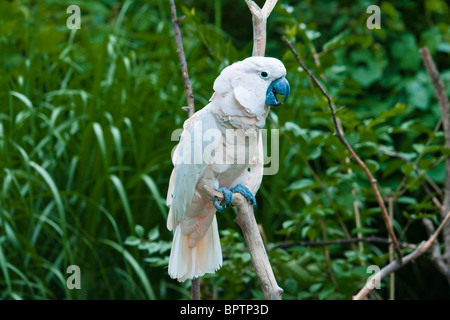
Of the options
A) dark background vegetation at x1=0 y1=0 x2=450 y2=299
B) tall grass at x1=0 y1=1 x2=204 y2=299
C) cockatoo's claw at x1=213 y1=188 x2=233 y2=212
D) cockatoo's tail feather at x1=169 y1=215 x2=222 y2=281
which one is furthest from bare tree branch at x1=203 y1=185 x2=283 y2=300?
tall grass at x1=0 y1=1 x2=204 y2=299

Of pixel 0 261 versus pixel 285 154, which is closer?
pixel 0 261

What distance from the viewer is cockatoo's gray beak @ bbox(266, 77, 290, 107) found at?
4.23ft

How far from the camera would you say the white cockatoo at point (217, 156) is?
1.29 m

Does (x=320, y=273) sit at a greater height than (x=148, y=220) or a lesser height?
lesser

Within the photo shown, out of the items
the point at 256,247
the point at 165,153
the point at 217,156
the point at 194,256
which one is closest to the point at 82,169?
the point at 165,153

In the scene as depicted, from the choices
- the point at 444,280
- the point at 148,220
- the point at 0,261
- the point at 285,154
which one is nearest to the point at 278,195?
the point at 285,154

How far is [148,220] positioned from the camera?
96.4 inches

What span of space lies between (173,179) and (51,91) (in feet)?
5.17

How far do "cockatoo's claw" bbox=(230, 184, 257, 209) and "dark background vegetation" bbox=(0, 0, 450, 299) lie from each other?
1.68 ft

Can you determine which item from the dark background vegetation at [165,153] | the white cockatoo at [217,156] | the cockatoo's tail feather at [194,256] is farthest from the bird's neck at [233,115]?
the dark background vegetation at [165,153]

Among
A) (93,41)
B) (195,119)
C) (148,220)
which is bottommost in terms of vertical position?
(148,220)
